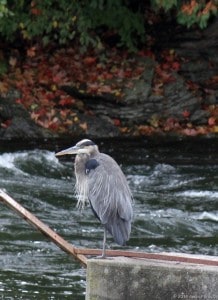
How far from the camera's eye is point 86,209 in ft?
32.8

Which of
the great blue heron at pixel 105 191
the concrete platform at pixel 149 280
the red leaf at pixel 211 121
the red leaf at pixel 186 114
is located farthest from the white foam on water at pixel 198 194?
the concrete platform at pixel 149 280

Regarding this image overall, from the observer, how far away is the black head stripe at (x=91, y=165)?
6.01 m

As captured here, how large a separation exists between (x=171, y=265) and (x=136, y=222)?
13.1 ft

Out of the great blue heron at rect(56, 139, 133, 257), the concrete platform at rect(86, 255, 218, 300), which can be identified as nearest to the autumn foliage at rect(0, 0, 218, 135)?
the great blue heron at rect(56, 139, 133, 257)

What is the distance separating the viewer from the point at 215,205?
10.4 metres

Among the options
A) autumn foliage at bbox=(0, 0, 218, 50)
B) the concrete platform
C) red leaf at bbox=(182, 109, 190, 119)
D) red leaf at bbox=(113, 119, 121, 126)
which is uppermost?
autumn foliage at bbox=(0, 0, 218, 50)

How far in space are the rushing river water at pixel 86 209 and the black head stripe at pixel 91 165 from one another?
4.57 ft

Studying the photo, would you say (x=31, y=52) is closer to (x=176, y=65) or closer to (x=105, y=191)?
(x=176, y=65)

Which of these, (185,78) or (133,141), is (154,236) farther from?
(185,78)

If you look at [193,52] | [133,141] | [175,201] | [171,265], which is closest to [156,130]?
[133,141]

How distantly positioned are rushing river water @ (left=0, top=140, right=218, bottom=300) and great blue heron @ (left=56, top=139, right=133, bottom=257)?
137 cm

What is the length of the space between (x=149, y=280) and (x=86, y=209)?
183 inches

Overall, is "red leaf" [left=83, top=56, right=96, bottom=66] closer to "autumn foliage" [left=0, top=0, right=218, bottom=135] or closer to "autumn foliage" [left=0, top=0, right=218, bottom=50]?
"autumn foliage" [left=0, top=0, right=218, bottom=135]

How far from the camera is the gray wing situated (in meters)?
5.74
